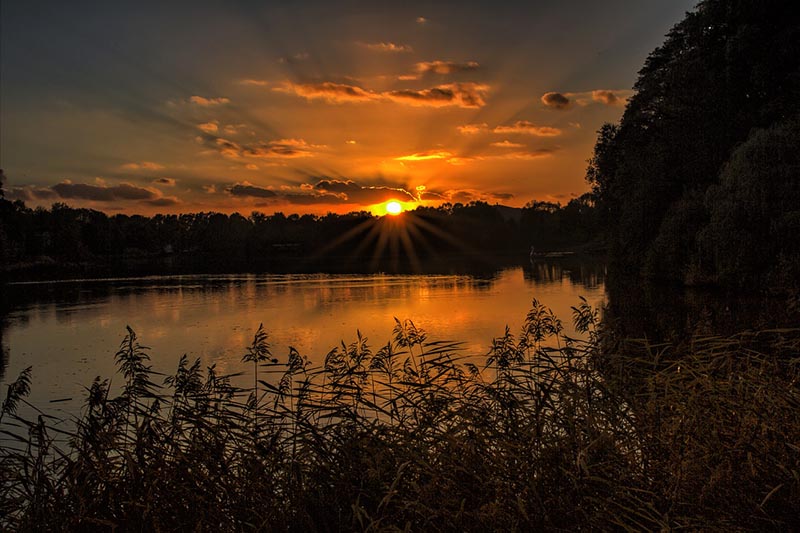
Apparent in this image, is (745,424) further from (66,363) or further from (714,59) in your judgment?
(714,59)

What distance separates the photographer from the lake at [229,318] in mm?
20203

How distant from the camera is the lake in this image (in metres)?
20.2

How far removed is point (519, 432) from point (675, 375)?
6.33ft

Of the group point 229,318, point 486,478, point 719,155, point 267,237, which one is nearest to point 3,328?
point 229,318

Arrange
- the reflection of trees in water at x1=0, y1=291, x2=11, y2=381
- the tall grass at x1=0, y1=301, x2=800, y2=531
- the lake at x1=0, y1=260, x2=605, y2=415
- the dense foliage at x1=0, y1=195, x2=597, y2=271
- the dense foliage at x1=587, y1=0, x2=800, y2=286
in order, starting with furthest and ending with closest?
the dense foliage at x1=0, y1=195, x2=597, y2=271
the dense foliage at x1=587, y1=0, x2=800, y2=286
the lake at x1=0, y1=260, x2=605, y2=415
the reflection of trees in water at x1=0, y1=291, x2=11, y2=381
the tall grass at x1=0, y1=301, x2=800, y2=531

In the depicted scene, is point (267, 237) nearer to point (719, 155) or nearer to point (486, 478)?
point (719, 155)

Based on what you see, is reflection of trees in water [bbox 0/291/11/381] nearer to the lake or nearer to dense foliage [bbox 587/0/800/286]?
the lake

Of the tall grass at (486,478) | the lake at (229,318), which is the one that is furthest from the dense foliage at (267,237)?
the tall grass at (486,478)

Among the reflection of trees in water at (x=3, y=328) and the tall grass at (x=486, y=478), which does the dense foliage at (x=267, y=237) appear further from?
the tall grass at (x=486, y=478)

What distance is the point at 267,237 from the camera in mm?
166000

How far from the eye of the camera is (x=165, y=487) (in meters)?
5.72

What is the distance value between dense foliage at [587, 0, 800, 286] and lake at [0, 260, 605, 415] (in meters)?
5.60

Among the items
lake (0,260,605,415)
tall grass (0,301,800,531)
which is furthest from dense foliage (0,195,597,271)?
tall grass (0,301,800,531)

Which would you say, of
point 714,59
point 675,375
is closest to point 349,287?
point 714,59
